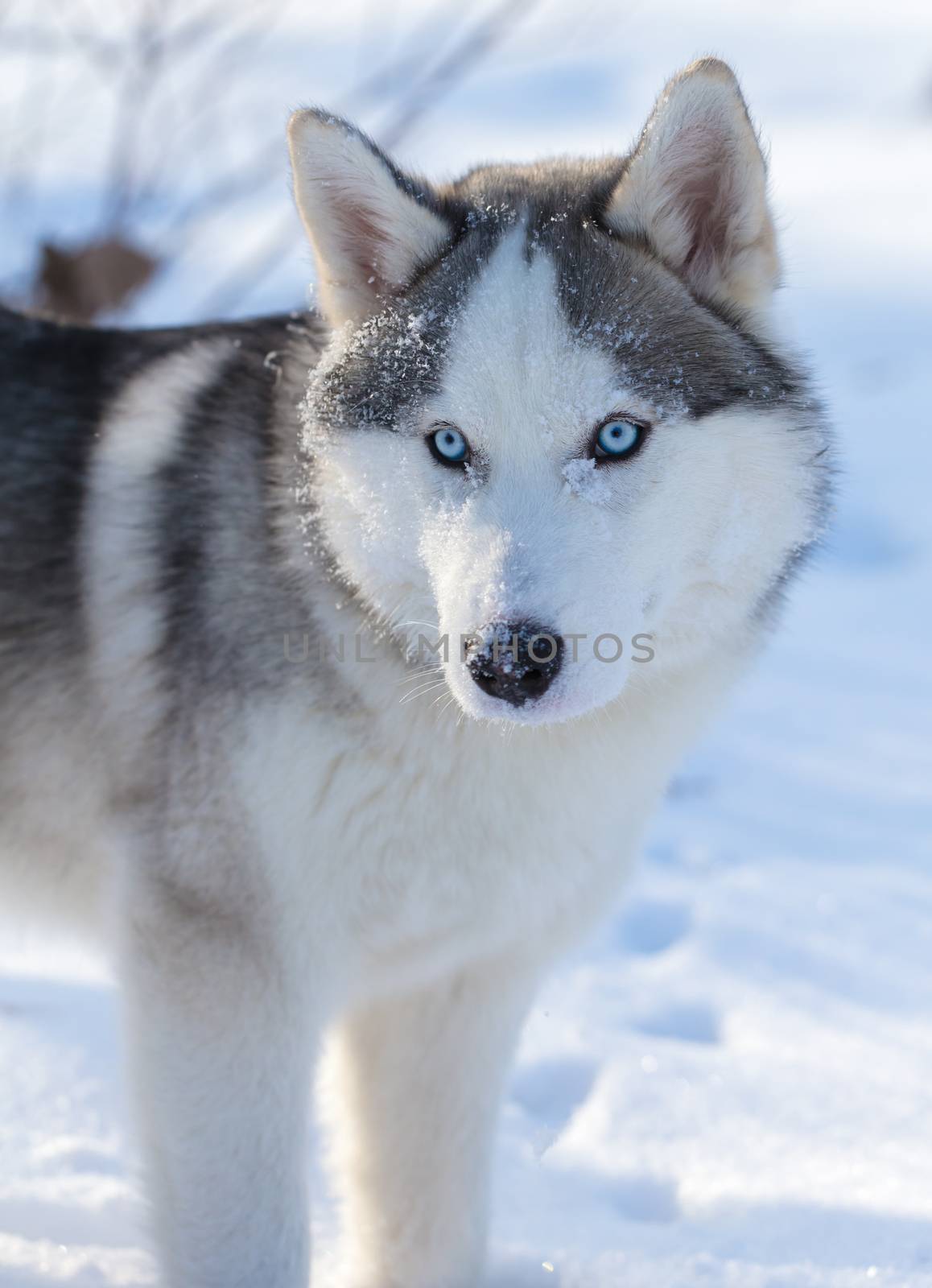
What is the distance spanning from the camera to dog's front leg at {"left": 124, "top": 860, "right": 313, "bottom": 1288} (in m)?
1.79

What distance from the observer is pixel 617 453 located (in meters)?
1.61

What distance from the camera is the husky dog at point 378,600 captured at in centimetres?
160

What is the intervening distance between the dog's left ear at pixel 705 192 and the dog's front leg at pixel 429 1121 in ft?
3.64

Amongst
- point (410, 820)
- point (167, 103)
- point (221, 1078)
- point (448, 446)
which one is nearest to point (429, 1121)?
point (221, 1078)

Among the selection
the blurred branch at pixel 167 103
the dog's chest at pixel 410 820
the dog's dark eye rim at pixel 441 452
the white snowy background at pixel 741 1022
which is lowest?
the white snowy background at pixel 741 1022

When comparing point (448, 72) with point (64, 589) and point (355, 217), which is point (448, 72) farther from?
point (64, 589)

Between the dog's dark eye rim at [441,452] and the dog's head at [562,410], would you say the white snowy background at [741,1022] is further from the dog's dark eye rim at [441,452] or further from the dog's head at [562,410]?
the dog's dark eye rim at [441,452]

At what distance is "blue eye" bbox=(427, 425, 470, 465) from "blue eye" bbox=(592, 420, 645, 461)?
0.52ft

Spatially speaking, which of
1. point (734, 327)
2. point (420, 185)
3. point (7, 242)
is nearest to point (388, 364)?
point (420, 185)

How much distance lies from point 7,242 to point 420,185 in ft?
18.9

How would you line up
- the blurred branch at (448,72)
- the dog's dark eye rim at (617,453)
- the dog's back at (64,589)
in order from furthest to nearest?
1. the blurred branch at (448,72)
2. the dog's back at (64,589)
3. the dog's dark eye rim at (617,453)

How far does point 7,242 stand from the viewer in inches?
272

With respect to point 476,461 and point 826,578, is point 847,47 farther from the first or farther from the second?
point 476,461

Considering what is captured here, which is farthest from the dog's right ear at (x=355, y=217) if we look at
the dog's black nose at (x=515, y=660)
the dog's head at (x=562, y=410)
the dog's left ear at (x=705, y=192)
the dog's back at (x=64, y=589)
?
the dog's black nose at (x=515, y=660)
